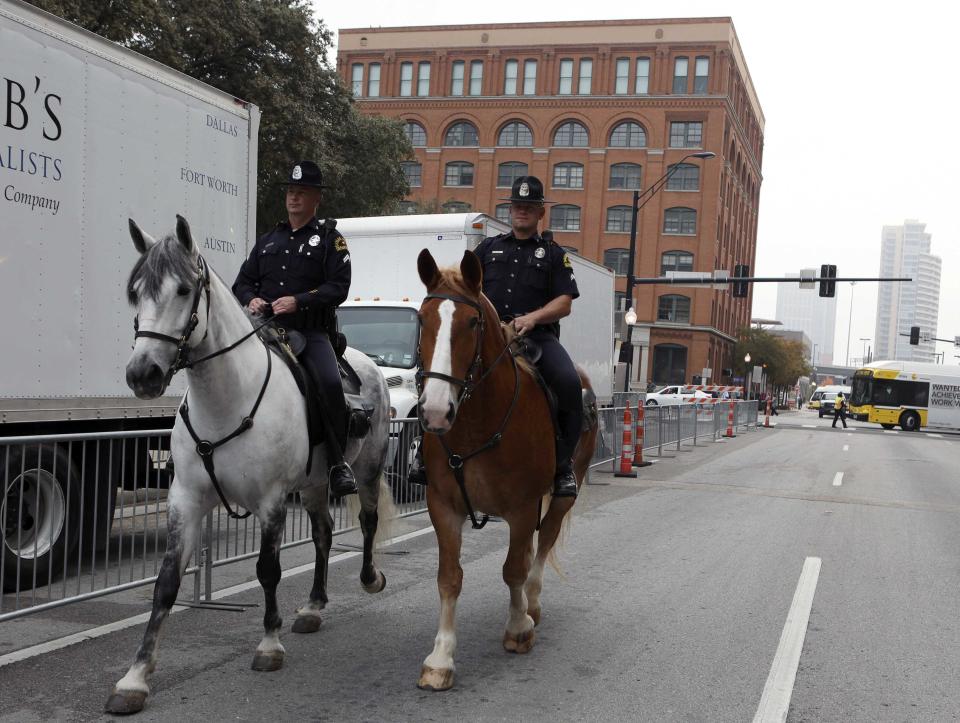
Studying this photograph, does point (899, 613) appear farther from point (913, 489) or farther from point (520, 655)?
point (913, 489)

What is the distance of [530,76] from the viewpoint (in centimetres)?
7219

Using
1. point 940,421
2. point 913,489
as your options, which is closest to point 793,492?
point 913,489

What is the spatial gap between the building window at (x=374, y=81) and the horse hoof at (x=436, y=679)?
246ft

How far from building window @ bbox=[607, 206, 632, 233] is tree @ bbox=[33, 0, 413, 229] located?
40.0m

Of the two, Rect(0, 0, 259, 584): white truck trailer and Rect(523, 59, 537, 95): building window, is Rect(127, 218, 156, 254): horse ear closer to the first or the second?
Rect(0, 0, 259, 584): white truck trailer

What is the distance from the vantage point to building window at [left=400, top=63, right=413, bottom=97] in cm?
7469

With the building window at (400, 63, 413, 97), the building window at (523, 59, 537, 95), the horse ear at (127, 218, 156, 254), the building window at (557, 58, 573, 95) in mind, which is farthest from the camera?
the building window at (400, 63, 413, 97)

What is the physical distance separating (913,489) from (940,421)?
38.2 metres

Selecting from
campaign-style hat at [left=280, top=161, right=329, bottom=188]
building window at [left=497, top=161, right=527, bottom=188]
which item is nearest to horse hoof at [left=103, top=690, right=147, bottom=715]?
campaign-style hat at [left=280, top=161, right=329, bottom=188]

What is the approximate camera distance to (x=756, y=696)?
501 centimetres

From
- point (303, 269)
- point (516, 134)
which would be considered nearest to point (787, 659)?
point (303, 269)

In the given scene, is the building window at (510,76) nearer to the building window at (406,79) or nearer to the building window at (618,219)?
the building window at (406,79)

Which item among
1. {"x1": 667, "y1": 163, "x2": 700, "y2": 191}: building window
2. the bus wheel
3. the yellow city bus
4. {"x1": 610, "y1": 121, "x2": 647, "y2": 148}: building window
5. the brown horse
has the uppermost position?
{"x1": 610, "y1": 121, "x2": 647, "y2": 148}: building window

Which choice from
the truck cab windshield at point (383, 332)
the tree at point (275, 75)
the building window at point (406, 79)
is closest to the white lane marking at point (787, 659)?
the truck cab windshield at point (383, 332)
